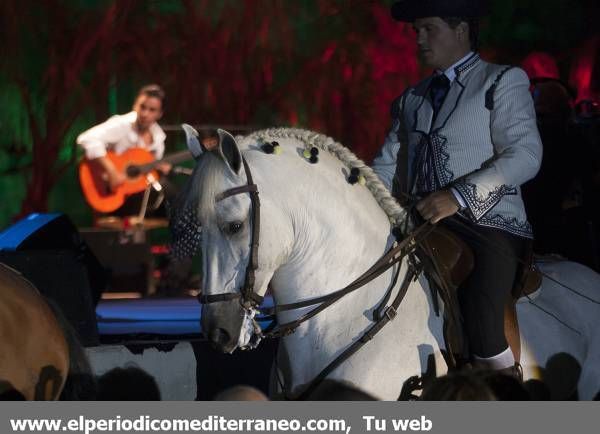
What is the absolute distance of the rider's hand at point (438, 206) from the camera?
366 centimetres

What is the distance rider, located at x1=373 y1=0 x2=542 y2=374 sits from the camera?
3662mm

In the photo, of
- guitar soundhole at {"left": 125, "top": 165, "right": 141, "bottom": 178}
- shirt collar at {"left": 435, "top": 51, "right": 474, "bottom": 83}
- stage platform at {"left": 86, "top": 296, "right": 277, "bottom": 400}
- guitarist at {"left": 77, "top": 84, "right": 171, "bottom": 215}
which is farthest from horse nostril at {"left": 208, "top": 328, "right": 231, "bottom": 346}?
guitar soundhole at {"left": 125, "top": 165, "right": 141, "bottom": 178}

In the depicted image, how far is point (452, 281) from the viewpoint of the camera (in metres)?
3.73

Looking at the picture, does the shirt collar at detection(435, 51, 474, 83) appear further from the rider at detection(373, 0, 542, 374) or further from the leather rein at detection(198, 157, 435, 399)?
the leather rein at detection(198, 157, 435, 399)

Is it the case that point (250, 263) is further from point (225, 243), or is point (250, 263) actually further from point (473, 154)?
point (473, 154)

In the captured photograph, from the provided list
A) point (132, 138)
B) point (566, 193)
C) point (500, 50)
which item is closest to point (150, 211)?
point (132, 138)

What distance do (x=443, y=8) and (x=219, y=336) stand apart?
5.02ft

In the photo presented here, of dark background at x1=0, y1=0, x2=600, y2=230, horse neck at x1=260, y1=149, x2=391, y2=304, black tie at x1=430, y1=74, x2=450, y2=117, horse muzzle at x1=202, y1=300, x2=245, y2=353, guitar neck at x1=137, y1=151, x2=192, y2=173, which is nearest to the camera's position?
horse muzzle at x1=202, y1=300, x2=245, y2=353

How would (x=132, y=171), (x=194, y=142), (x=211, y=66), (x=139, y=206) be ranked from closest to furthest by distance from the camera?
(x=194, y=142) → (x=132, y=171) → (x=139, y=206) → (x=211, y=66)

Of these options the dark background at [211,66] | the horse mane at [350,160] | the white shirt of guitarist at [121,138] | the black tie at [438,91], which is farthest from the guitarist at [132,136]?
the horse mane at [350,160]

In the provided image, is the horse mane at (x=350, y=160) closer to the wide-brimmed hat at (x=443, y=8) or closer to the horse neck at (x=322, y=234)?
the horse neck at (x=322, y=234)

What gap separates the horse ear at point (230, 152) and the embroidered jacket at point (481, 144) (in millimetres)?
810

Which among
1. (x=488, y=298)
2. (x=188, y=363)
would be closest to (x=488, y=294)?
(x=488, y=298)

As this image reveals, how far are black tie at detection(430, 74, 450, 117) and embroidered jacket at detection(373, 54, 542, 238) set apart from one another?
28 millimetres
